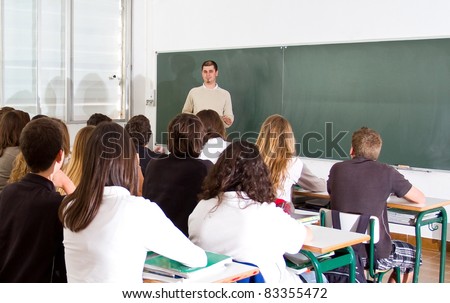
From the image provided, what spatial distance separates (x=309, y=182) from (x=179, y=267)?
2.23m

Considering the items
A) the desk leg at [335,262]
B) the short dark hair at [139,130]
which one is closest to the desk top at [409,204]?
the desk leg at [335,262]

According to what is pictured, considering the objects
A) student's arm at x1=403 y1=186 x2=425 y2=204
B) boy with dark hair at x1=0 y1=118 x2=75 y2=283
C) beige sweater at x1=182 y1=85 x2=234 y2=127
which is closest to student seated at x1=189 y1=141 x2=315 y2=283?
boy with dark hair at x1=0 y1=118 x2=75 y2=283

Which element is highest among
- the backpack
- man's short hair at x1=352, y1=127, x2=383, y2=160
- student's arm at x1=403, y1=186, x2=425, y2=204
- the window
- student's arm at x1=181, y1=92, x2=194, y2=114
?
the window

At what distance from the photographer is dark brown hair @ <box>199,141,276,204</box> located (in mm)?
2750

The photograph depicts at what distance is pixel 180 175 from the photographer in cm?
357

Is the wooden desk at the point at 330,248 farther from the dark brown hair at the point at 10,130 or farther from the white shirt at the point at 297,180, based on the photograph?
the dark brown hair at the point at 10,130

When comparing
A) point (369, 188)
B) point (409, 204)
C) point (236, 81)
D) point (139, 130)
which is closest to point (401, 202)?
point (409, 204)

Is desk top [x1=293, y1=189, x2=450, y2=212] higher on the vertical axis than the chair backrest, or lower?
higher

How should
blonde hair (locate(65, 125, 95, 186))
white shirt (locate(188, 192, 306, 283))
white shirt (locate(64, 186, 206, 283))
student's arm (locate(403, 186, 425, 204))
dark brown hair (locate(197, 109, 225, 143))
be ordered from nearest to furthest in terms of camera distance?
white shirt (locate(64, 186, 206, 283))
white shirt (locate(188, 192, 306, 283))
blonde hair (locate(65, 125, 95, 186))
student's arm (locate(403, 186, 425, 204))
dark brown hair (locate(197, 109, 225, 143))

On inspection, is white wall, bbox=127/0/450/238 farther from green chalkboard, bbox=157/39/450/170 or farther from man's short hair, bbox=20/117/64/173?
man's short hair, bbox=20/117/64/173

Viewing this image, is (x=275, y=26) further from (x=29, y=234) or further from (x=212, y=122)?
(x=29, y=234)

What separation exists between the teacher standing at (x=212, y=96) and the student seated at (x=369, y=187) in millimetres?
3121

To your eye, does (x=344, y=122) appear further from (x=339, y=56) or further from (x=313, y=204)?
(x=313, y=204)

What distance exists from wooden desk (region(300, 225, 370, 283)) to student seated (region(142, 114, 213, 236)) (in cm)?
73
